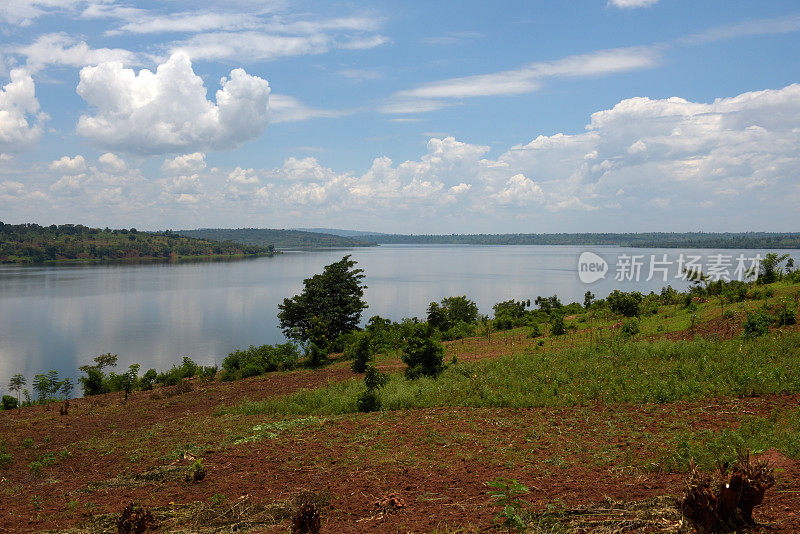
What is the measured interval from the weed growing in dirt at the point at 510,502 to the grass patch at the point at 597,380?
4.66 meters

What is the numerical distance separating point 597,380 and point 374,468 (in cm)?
648

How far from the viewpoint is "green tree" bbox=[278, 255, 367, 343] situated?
98.1ft

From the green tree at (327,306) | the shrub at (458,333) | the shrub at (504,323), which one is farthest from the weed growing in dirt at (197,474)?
the green tree at (327,306)

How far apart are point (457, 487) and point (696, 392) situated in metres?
6.27

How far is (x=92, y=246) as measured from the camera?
152 metres

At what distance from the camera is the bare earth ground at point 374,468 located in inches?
221

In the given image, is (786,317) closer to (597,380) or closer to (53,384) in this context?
(597,380)

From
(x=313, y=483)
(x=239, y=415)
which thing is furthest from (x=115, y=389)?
(x=313, y=483)

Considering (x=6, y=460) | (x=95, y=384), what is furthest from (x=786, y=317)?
(x=95, y=384)

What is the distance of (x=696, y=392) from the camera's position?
9688mm

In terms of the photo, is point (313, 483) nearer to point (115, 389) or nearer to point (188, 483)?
point (188, 483)

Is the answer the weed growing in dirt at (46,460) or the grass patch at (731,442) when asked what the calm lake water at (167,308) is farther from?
the grass patch at (731,442)

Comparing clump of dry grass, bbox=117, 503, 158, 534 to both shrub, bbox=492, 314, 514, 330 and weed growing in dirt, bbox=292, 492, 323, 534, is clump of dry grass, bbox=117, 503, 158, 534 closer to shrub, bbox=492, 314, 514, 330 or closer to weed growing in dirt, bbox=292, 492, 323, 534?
weed growing in dirt, bbox=292, 492, 323, 534

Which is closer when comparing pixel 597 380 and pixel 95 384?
pixel 597 380
